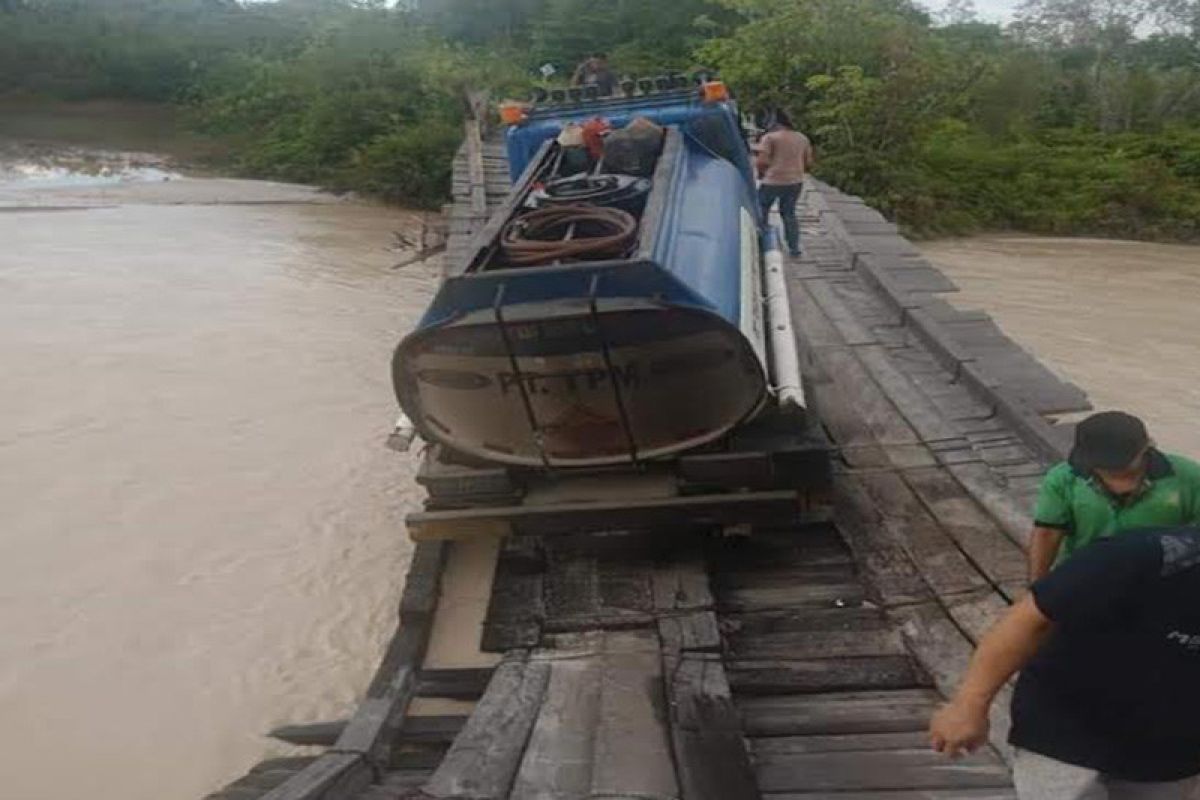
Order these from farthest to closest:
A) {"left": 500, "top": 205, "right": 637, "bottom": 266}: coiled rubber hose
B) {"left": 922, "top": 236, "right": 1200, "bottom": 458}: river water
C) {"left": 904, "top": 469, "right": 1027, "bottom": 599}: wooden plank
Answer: {"left": 922, "top": 236, "right": 1200, "bottom": 458}: river water
{"left": 500, "top": 205, "right": 637, "bottom": 266}: coiled rubber hose
{"left": 904, "top": 469, "right": 1027, "bottom": 599}: wooden plank

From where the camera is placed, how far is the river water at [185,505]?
603 centimetres

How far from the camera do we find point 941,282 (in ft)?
29.9

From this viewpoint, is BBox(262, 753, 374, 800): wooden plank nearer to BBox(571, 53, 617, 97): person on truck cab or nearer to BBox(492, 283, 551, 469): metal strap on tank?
BBox(492, 283, 551, 469): metal strap on tank

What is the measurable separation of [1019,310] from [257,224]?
1195 centimetres

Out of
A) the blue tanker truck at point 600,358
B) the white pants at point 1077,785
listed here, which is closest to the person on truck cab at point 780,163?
the blue tanker truck at point 600,358

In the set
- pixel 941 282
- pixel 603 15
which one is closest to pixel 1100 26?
pixel 603 15

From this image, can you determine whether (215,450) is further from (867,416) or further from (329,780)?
(329,780)

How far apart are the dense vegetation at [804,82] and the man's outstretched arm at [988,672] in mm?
15750

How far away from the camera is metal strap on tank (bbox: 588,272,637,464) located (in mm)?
4590

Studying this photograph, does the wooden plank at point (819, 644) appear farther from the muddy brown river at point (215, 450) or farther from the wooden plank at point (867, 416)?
the muddy brown river at point (215, 450)

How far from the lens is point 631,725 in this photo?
3.93 metres

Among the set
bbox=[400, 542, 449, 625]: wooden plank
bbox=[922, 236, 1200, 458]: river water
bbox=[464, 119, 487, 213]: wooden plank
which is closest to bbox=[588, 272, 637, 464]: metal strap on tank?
bbox=[400, 542, 449, 625]: wooden plank

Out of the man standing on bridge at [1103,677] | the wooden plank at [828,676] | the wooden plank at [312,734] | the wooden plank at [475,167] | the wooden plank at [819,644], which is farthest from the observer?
the wooden plank at [475,167]

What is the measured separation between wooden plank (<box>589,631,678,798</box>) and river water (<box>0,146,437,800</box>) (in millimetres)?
2232
